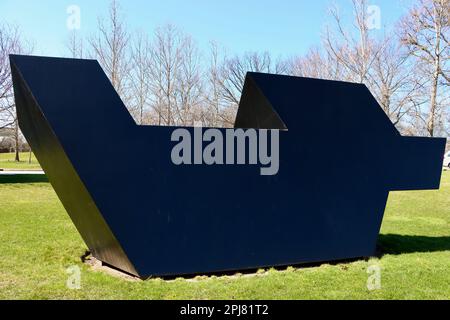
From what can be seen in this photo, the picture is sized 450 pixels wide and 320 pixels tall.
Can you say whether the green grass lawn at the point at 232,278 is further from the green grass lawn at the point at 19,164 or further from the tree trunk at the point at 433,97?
the green grass lawn at the point at 19,164

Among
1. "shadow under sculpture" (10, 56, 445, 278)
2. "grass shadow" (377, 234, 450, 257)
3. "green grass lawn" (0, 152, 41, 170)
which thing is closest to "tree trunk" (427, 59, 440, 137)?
"grass shadow" (377, 234, 450, 257)

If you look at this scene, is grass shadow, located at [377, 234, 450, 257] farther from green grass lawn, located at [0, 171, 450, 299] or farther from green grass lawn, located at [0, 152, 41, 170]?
green grass lawn, located at [0, 152, 41, 170]

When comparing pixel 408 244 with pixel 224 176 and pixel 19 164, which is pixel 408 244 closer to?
pixel 224 176

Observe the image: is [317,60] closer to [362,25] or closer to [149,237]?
[362,25]

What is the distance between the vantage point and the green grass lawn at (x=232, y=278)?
5.20 metres

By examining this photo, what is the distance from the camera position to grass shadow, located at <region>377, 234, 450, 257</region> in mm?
8227

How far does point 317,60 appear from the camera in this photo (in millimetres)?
Answer: 33531

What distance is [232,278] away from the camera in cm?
593

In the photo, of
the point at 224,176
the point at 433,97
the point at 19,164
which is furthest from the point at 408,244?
the point at 19,164

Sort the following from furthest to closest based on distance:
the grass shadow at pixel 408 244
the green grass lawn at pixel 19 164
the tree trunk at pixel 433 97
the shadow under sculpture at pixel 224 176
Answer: the green grass lawn at pixel 19 164 → the tree trunk at pixel 433 97 → the grass shadow at pixel 408 244 → the shadow under sculpture at pixel 224 176

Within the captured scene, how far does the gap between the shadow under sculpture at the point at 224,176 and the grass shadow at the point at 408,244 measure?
1252mm

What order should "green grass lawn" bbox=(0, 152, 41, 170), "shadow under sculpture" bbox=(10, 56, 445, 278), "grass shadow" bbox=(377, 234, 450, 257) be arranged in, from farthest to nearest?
"green grass lawn" bbox=(0, 152, 41, 170) < "grass shadow" bbox=(377, 234, 450, 257) < "shadow under sculpture" bbox=(10, 56, 445, 278)

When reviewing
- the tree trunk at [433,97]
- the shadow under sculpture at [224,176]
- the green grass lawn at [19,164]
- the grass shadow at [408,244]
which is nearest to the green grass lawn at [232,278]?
the grass shadow at [408,244]
